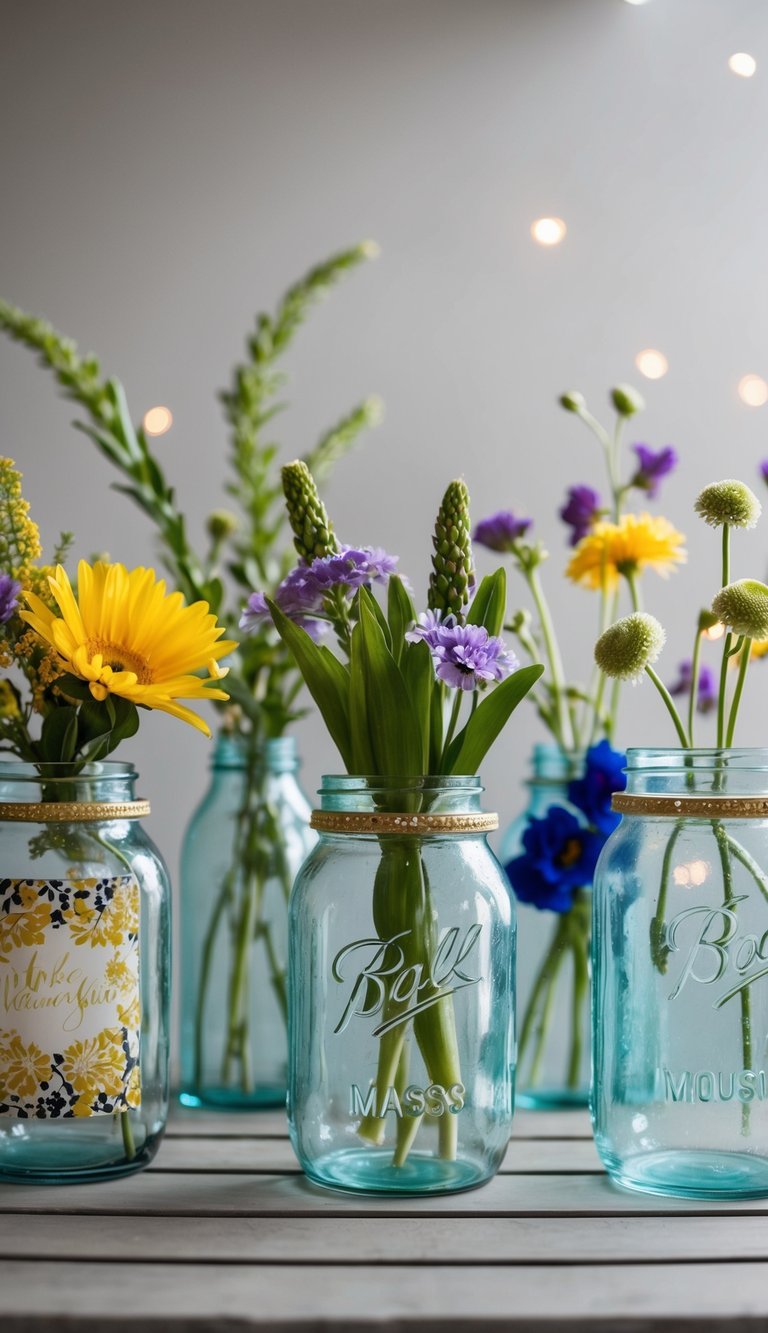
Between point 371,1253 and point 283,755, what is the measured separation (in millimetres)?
455

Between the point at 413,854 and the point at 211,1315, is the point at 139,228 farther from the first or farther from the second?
the point at 211,1315

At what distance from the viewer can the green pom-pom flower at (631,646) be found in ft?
2.63

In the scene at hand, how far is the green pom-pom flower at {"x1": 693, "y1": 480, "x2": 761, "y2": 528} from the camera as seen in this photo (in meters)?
0.80

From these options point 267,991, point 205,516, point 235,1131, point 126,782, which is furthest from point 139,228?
point 235,1131

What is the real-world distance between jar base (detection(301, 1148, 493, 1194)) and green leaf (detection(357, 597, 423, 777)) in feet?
0.80

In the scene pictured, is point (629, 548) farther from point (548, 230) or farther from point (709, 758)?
point (548, 230)

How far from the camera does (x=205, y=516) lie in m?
1.25

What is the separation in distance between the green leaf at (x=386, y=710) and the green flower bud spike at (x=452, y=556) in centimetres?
5

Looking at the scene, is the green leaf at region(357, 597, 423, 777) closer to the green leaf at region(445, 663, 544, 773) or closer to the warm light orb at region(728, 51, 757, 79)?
the green leaf at region(445, 663, 544, 773)

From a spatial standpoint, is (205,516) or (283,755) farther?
(205,516)

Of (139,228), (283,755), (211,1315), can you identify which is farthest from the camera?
(139,228)

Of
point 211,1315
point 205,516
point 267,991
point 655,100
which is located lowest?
point 211,1315

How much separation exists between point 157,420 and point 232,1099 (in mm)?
646

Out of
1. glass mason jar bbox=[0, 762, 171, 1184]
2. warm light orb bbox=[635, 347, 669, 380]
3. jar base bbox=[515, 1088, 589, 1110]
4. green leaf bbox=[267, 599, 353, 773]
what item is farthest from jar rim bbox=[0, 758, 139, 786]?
warm light orb bbox=[635, 347, 669, 380]
